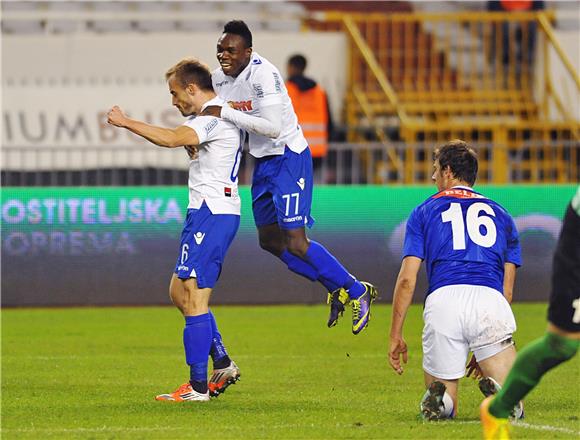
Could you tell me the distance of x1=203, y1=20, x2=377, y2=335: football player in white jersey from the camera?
9492mm

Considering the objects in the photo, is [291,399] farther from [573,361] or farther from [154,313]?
[154,313]

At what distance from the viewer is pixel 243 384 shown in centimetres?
994

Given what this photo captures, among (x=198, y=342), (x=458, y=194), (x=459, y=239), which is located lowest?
(x=198, y=342)

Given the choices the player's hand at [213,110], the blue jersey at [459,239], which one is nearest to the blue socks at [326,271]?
the player's hand at [213,110]

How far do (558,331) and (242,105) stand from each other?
12.6 feet

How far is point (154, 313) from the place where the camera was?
51.9ft

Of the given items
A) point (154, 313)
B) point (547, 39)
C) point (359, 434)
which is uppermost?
point (547, 39)

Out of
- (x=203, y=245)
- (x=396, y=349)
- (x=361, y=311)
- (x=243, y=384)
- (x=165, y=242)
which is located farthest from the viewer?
(x=165, y=242)

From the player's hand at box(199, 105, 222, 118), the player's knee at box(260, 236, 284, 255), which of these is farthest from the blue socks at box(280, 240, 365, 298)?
the player's hand at box(199, 105, 222, 118)

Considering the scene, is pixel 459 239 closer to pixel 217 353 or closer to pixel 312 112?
pixel 217 353

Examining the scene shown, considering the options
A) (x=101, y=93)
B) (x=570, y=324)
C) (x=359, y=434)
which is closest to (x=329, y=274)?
(x=359, y=434)

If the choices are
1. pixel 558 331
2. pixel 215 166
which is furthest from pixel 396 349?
pixel 215 166

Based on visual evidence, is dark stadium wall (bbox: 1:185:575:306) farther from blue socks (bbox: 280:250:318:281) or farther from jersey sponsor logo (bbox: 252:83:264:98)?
jersey sponsor logo (bbox: 252:83:264:98)

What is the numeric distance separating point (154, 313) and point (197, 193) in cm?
709
